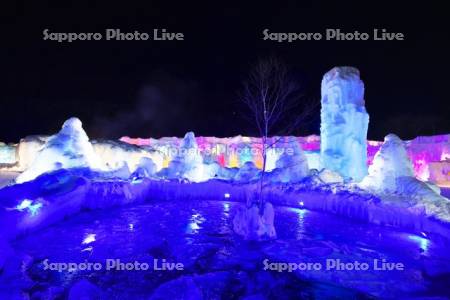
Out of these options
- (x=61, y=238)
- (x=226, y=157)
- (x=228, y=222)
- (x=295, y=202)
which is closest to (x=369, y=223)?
(x=295, y=202)

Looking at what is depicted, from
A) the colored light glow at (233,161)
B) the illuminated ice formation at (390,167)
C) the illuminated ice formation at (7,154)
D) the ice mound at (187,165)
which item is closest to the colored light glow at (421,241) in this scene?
the illuminated ice formation at (390,167)

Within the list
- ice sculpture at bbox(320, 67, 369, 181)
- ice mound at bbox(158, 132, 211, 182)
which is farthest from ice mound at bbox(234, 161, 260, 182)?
ice sculpture at bbox(320, 67, 369, 181)

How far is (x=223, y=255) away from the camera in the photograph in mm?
6820

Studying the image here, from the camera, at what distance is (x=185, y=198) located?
14867mm

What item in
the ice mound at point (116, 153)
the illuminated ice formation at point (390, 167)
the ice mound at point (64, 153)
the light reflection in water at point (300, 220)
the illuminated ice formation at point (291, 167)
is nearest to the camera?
the light reflection in water at point (300, 220)

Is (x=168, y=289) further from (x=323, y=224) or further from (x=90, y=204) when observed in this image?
(x=90, y=204)

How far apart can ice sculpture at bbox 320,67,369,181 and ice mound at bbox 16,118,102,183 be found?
1449cm

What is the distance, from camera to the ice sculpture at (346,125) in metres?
18.3

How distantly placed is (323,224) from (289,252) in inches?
123

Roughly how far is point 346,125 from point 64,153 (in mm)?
16554

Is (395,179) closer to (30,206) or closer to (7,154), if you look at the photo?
(30,206)

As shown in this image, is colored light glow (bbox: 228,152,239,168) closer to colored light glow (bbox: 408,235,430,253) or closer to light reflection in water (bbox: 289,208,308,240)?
light reflection in water (bbox: 289,208,308,240)

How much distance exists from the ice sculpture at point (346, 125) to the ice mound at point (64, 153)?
14489mm

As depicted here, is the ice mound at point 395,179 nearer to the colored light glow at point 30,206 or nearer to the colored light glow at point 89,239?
the colored light glow at point 89,239
